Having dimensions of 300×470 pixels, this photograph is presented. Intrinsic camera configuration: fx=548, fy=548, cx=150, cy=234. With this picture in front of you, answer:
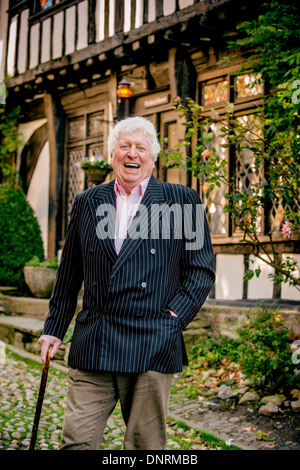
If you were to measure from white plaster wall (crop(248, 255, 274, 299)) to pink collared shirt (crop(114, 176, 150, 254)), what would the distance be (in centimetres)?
399

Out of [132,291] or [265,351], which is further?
[265,351]

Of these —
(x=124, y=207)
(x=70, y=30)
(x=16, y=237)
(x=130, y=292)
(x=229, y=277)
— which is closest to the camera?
(x=130, y=292)

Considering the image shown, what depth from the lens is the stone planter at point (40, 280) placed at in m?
8.76

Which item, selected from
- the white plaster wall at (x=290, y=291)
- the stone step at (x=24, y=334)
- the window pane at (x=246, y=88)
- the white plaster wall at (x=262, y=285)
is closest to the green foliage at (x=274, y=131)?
the white plaster wall at (x=290, y=291)

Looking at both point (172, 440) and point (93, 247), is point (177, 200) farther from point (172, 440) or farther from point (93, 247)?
point (172, 440)

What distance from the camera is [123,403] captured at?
2492 millimetres

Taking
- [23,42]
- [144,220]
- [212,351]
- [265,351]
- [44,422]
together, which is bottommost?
[44,422]

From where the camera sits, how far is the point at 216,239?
23.6ft

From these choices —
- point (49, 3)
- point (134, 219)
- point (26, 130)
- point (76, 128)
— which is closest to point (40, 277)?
point (76, 128)

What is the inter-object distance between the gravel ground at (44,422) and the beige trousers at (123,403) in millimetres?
1716

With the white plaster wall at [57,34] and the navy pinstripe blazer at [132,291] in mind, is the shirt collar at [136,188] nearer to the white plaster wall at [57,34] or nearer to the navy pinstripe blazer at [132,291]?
the navy pinstripe blazer at [132,291]

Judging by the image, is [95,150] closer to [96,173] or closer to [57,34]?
[96,173]

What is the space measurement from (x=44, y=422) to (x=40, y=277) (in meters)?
4.36

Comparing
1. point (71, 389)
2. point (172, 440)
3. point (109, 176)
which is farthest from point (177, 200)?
point (109, 176)
